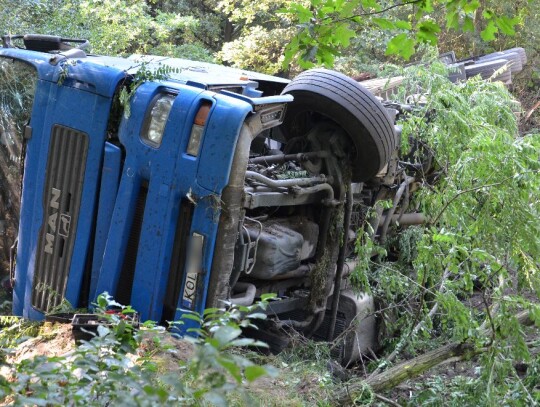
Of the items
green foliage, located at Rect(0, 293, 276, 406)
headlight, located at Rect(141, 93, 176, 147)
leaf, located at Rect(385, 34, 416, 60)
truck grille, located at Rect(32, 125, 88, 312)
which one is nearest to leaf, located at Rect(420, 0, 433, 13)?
leaf, located at Rect(385, 34, 416, 60)

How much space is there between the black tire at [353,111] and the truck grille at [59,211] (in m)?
1.37

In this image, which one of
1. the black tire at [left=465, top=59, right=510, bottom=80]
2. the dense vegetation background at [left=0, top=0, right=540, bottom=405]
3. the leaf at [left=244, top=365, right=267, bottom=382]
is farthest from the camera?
the black tire at [left=465, top=59, right=510, bottom=80]

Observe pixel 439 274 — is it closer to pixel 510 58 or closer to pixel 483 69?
pixel 483 69

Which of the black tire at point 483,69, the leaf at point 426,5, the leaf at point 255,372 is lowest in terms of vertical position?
the leaf at point 255,372

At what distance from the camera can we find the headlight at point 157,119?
4.30 m

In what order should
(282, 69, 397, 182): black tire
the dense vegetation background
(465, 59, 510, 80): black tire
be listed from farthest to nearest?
(465, 59, 510, 80): black tire
(282, 69, 397, 182): black tire
the dense vegetation background

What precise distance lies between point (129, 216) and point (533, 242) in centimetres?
231

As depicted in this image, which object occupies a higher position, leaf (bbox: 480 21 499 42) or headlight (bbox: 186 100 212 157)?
leaf (bbox: 480 21 499 42)

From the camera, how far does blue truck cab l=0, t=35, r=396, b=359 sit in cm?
423

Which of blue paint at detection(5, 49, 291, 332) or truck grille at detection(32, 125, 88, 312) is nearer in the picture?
blue paint at detection(5, 49, 291, 332)

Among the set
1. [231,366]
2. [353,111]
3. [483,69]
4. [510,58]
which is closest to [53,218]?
[353,111]

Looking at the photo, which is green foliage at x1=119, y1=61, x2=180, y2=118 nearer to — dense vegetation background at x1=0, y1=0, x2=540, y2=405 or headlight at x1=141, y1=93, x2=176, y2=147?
headlight at x1=141, y1=93, x2=176, y2=147

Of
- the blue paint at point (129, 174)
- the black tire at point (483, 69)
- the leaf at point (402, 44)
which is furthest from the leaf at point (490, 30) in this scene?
the black tire at point (483, 69)

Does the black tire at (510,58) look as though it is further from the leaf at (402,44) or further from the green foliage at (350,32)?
the leaf at (402,44)
